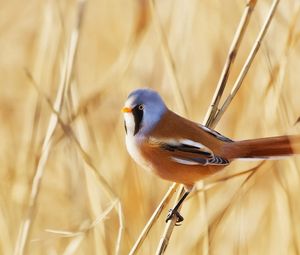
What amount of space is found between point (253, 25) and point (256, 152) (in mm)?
1124

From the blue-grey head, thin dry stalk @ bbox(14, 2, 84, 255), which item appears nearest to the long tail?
the blue-grey head

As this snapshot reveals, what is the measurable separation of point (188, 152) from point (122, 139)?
0.87m

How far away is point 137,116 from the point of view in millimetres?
1889

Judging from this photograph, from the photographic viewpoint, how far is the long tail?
175 cm

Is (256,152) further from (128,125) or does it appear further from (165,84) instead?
(165,84)

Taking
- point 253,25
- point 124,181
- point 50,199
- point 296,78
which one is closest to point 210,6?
point 253,25

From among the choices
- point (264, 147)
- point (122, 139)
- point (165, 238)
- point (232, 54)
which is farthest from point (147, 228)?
point (122, 139)

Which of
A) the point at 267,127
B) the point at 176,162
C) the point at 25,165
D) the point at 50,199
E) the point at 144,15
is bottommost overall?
the point at 50,199

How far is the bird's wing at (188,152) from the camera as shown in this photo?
1.89m

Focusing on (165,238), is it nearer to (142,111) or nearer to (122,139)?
(142,111)

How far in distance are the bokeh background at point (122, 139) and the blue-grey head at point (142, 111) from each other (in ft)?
0.38

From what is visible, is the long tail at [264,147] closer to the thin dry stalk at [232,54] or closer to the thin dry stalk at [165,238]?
the thin dry stalk at [232,54]

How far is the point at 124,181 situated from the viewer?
2.29 metres

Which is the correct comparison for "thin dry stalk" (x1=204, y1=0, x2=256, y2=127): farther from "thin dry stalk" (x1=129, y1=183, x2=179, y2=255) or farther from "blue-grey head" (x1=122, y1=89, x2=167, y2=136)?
"thin dry stalk" (x1=129, y1=183, x2=179, y2=255)
